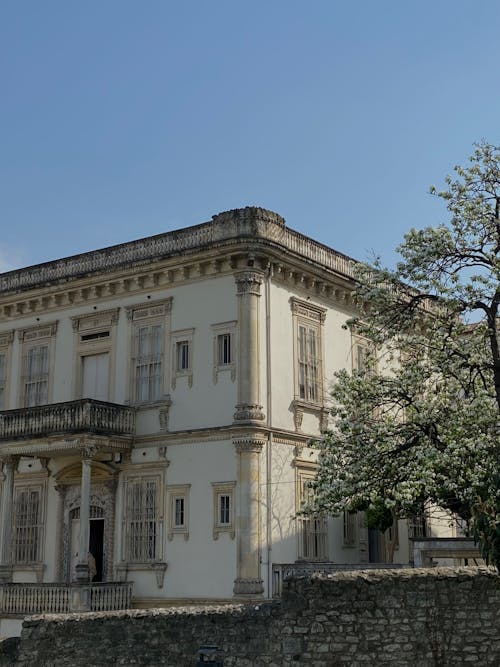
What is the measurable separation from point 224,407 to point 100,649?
886cm

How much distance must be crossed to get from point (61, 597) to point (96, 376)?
20.6 feet

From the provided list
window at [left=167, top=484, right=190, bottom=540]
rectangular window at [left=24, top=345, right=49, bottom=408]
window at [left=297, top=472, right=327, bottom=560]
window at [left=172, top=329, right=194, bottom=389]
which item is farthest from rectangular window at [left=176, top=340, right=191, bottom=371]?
rectangular window at [left=24, top=345, right=49, bottom=408]

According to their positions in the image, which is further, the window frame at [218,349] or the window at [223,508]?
the window frame at [218,349]

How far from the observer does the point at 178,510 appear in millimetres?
22625

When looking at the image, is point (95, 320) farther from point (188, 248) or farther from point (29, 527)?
point (29, 527)

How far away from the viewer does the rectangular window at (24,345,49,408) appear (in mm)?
26109

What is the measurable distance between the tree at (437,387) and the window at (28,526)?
10032 mm

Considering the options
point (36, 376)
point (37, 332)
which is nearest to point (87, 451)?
point (36, 376)

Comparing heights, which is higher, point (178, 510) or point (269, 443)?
point (269, 443)

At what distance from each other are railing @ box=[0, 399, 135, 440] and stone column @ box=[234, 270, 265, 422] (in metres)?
3.33

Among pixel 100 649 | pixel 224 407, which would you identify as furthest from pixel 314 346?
pixel 100 649

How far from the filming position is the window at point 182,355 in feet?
76.6

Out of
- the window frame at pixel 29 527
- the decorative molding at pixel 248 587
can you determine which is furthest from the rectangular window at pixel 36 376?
the decorative molding at pixel 248 587

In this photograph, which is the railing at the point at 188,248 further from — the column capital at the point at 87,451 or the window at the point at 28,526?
the window at the point at 28,526
